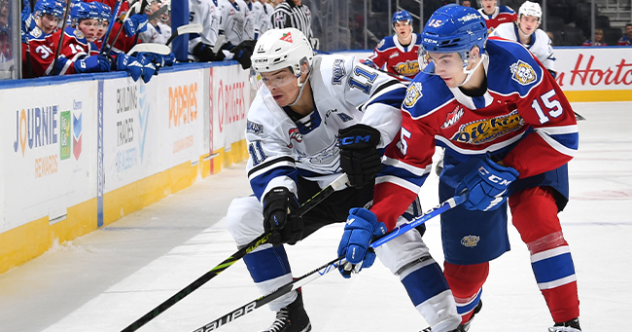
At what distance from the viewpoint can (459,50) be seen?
220 cm

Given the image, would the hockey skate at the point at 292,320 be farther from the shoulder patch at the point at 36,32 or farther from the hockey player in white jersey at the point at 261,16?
the hockey player in white jersey at the point at 261,16

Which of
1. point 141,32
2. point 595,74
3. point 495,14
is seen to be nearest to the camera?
point 141,32

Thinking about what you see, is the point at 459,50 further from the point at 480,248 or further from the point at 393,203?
the point at 480,248

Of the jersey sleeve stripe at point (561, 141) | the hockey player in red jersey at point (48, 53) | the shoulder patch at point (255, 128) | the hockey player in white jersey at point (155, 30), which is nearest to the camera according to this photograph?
the jersey sleeve stripe at point (561, 141)

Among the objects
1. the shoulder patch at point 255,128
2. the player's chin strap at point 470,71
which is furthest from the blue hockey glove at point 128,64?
the player's chin strap at point 470,71

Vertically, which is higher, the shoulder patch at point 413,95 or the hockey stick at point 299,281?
the shoulder patch at point 413,95

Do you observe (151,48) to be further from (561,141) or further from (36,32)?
(561,141)

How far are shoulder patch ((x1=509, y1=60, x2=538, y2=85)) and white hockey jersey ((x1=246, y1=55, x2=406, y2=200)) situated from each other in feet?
1.33

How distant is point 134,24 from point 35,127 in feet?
5.91

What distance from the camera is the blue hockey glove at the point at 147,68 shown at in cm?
509

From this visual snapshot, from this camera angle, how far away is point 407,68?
8.26 m

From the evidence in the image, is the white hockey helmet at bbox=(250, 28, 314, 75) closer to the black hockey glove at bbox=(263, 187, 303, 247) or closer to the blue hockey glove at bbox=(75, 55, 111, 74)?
the black hockey glove at bbox=(263, 187, 303, 247)

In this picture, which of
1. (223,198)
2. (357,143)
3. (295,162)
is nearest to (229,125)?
(223,198)

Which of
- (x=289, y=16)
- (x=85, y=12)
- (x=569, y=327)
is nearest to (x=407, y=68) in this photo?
(x=289, y=16)
